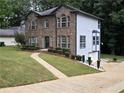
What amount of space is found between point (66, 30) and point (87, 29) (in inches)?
134

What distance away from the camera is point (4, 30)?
7581 cm

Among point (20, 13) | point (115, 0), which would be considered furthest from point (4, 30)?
point (115, 0)

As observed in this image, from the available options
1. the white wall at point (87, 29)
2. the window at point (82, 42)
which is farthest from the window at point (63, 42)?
the window at point (82, 42)

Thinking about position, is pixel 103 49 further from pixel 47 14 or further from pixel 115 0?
pixel 47 14

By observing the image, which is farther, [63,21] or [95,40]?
[95,40]

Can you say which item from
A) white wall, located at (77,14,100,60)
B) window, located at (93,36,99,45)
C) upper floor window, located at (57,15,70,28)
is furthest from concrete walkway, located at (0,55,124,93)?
window, located at (93,36,99,45)

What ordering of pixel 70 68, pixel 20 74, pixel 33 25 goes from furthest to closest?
pixel 33 25
pixel 70 68
pixel 20 74

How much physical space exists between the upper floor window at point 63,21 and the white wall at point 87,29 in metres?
1.85

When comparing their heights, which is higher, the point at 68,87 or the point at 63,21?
the point at 63,21

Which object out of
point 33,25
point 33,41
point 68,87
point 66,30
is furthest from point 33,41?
point 68,87

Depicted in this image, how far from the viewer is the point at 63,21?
45031 millimetres

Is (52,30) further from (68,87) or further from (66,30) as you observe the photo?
(68,87)

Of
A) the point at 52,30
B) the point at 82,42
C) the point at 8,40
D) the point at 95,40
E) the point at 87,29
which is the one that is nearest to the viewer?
the point at 82,42

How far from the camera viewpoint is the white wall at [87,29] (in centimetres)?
4344
